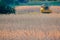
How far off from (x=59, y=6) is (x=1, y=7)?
4571mm

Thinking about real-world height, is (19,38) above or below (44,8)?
above

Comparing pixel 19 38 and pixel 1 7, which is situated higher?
pixel 19 38

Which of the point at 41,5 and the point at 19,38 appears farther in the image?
the point at 41,5

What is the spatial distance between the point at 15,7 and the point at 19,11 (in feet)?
1.47

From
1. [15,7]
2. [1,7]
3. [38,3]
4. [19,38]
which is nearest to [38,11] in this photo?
[38,3]

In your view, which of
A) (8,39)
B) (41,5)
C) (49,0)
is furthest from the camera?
(49,0)

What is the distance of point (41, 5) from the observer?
688 inches

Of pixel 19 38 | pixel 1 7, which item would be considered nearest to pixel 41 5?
pixel 1 7

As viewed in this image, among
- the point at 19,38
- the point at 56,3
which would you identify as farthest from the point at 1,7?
the point at 19,38

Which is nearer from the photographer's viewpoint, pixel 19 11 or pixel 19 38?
pixel 19 38

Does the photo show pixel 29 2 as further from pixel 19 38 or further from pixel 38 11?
pixel 19 38

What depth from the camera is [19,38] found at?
7.86 meters

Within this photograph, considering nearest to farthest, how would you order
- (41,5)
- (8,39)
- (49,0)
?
(8,39) → (41,5) → (49,0)

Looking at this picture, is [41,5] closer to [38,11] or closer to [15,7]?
[38,11]
